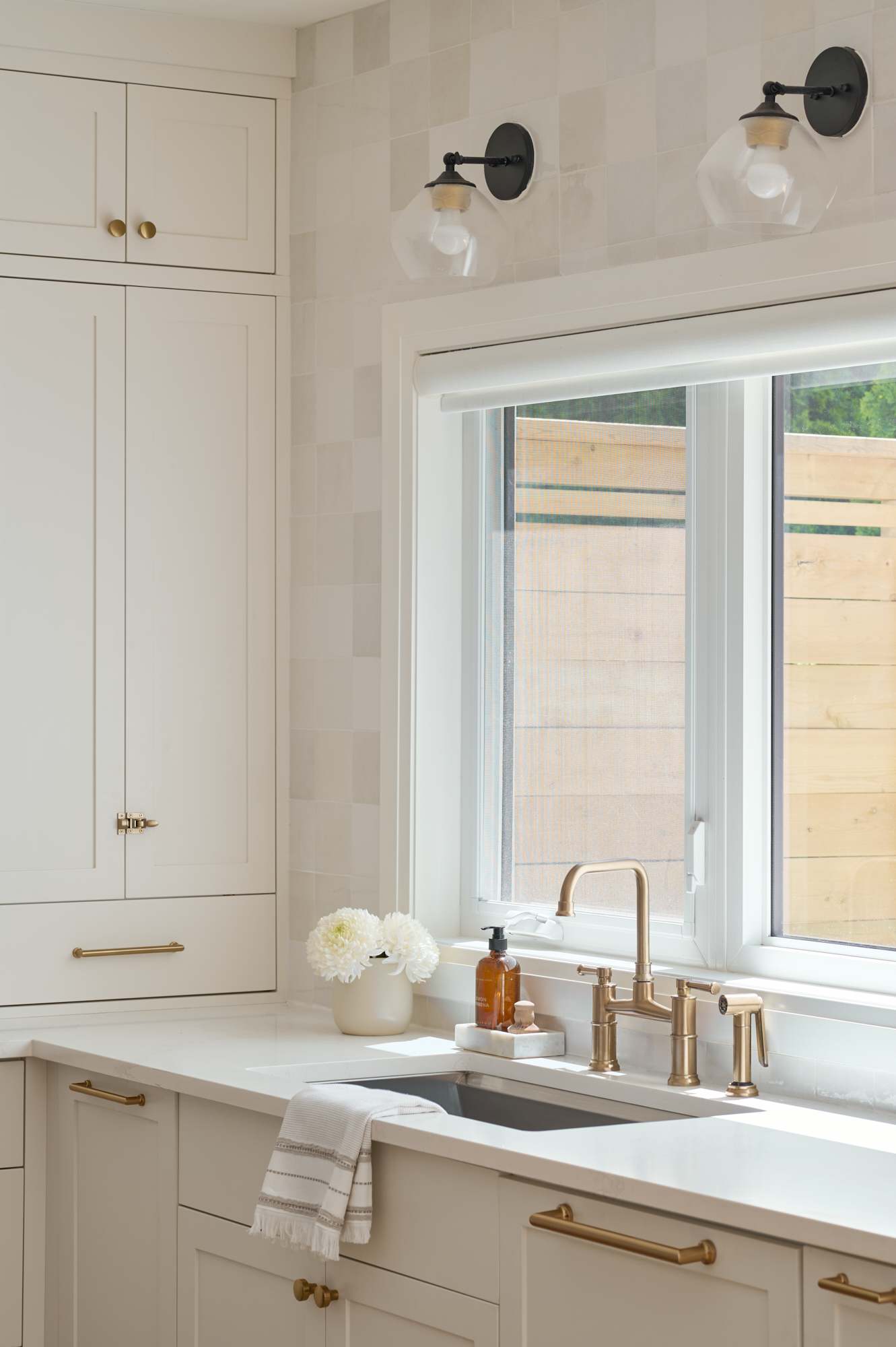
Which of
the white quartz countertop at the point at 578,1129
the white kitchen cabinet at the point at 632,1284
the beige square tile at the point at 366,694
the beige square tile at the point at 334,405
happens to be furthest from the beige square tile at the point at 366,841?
the white kitchen cabinet at the point at 632,1284

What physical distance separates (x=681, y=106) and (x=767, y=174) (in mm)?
529

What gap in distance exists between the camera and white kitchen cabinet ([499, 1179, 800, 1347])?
60.9 inches

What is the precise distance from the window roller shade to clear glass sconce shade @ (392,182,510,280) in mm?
262

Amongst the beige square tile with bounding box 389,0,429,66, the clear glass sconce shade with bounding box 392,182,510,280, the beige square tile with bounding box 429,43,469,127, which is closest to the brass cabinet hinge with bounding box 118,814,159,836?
the clear glass sconce shade with bounding box 392,182,510,280

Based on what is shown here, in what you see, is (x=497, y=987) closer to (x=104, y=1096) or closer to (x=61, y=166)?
(x=104, y=1096)

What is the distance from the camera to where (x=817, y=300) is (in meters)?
2.07

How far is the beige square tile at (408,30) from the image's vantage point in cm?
265

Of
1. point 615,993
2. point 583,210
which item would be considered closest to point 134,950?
point 615,993

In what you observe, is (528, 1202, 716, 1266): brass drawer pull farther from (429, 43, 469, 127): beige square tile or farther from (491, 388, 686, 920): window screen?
(429, 43, 469, 127): beige square tile

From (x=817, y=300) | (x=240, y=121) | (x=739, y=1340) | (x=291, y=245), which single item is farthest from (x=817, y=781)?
(x=240, y=121)

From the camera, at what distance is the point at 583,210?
2.39 metres

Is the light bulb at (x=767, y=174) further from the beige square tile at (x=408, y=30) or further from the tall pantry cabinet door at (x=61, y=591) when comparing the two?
the tall pantry cabinet door at (x=61, y=591)

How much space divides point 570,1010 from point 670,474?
922mm

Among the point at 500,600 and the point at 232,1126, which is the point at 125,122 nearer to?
the point at 500,600
